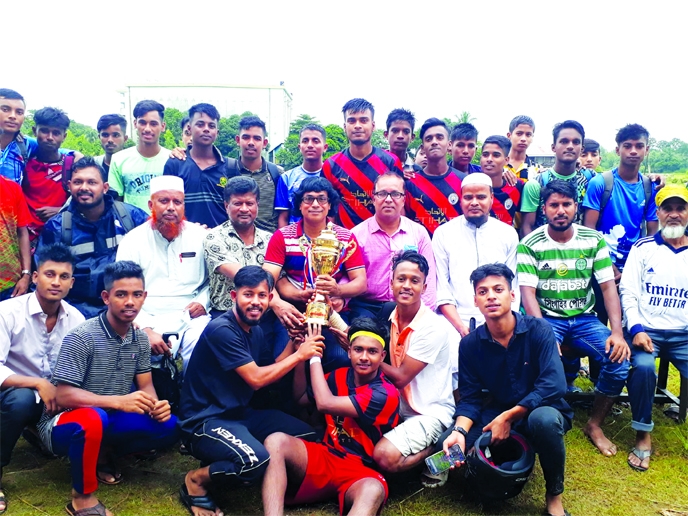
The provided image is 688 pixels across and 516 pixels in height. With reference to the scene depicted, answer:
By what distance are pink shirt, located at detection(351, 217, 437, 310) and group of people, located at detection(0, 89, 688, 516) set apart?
19 millimetres

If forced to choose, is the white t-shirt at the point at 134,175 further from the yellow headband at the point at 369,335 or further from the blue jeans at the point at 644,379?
the blue jeans at the point at 644,379

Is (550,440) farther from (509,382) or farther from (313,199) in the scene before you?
(313,199)

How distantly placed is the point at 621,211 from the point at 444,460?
3.58 metres

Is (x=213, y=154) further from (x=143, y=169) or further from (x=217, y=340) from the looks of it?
(x=217, y=340)

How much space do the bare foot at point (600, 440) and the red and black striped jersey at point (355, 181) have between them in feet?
9.61

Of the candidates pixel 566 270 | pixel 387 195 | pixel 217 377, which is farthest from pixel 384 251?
Result: pixel 217 377

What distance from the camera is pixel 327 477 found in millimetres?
4000

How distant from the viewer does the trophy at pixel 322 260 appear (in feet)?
14.8

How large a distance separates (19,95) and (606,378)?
20.7 ft

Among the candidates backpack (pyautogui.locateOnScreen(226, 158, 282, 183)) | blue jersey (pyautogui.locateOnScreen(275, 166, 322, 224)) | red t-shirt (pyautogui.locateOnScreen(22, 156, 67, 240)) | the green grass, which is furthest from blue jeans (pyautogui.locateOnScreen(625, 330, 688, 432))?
red t-shirt (pyautogui.locateOnScreen(22, 156, 67, 240))

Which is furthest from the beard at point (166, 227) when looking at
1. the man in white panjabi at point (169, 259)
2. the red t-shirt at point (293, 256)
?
the red t-shirt at point (293, 256)

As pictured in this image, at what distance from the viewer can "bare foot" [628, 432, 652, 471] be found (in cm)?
471

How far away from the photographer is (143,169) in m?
6.37

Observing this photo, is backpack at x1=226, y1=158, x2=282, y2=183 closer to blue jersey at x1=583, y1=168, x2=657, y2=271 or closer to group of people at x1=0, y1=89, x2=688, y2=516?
group of people at x1=0, y1=89, x2=688, y2=516
